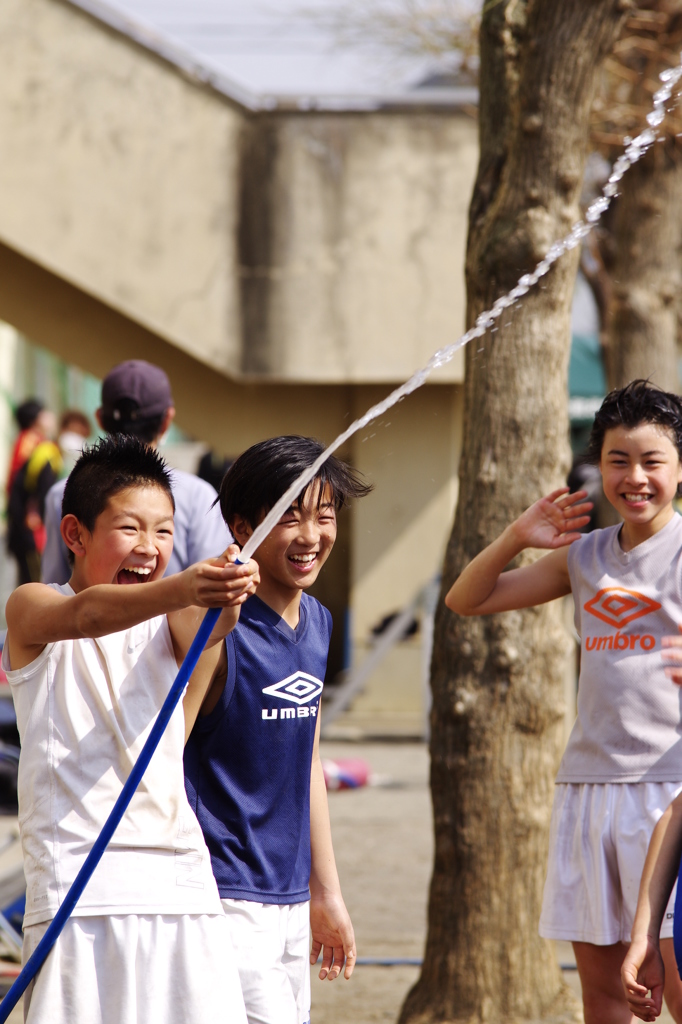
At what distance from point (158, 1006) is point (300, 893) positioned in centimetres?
42

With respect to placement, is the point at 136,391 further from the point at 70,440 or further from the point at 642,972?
the point at 70,440

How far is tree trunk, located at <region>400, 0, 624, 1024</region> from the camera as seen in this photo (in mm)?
3748

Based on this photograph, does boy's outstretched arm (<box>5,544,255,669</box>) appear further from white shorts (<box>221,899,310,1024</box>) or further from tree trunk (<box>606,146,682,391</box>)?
tree trunk (<box>606,146,682,391</box>)

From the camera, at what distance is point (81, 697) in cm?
219

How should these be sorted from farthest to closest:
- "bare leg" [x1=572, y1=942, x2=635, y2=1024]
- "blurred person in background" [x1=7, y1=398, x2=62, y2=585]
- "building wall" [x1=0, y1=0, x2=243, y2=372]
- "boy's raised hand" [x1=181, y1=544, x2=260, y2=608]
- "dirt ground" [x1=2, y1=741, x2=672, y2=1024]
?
"blurred person in background" [x1=7, y1=398, x2=62, y2=585] → "building wall" [x1=0, y1=0, x2=243, y2=372] → "dirt ground" [x1=2, y1=741, x2=672, y2=1024] → "bare leg" [x1=572, y1=942, x2=635, y2=1024] → "boy's raised hand" [x1=181, y1=544, x2=260, y2=608]

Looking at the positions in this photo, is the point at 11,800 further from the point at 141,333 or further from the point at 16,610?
the point at 16,610

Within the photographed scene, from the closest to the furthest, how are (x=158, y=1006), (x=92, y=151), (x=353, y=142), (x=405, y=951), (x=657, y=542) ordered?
1. (x=158, y=1006)
2. (x=657, y=542)
3. (x=405, y=951)
4. (x=92, y=151)
5. (x=353, y=142)

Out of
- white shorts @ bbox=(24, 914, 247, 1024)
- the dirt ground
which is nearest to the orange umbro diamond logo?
white shorts @ bbox=(24, 914, 247, 1024)

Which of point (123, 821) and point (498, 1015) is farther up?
point (123, 821)

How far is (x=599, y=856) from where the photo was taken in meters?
2.84

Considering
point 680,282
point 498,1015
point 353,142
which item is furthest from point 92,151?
point 498,1015

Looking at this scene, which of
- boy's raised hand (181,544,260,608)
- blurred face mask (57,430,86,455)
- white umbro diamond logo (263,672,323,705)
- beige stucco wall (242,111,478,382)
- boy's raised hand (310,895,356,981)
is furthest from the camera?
blurred face mask (57,430,86,455)

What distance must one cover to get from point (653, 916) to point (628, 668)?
0.61 metres

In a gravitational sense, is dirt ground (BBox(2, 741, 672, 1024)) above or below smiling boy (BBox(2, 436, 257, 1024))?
below
